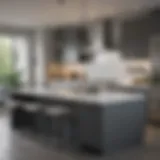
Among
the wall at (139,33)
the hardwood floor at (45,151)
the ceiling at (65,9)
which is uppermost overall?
the ceiling at (65,9)

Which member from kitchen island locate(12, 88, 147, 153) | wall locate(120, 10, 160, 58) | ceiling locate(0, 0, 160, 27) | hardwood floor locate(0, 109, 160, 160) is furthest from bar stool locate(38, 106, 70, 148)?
wall locate(120, 10, 160, 58)

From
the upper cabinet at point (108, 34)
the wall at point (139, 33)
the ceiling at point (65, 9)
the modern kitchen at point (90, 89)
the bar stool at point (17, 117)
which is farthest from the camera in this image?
the upper cabinet at point (108, 34)

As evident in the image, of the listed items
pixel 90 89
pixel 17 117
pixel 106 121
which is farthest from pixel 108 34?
pixel 106 121

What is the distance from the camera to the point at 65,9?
21.9ft

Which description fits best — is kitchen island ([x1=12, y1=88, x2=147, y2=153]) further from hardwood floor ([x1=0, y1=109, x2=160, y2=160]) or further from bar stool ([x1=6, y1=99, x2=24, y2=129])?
bar stool ([x1=6, y1=99, x2=24, y2=129])

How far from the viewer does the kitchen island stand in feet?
14.9

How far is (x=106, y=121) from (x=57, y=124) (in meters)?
1.51

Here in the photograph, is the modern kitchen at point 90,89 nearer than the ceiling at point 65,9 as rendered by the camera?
Yes

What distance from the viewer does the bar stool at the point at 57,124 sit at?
5.19 metres

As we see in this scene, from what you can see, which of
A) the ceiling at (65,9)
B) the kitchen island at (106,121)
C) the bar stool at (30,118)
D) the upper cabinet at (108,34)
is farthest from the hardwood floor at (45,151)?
the upper cabinet at (108,34)

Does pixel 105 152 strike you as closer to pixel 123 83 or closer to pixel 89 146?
pixel 89 146

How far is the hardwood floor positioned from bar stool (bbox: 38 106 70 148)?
0.36m

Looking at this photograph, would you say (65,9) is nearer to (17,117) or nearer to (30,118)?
(30,118)

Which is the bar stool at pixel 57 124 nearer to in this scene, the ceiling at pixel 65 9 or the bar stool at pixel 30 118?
the bar stool at pixel 30 118
